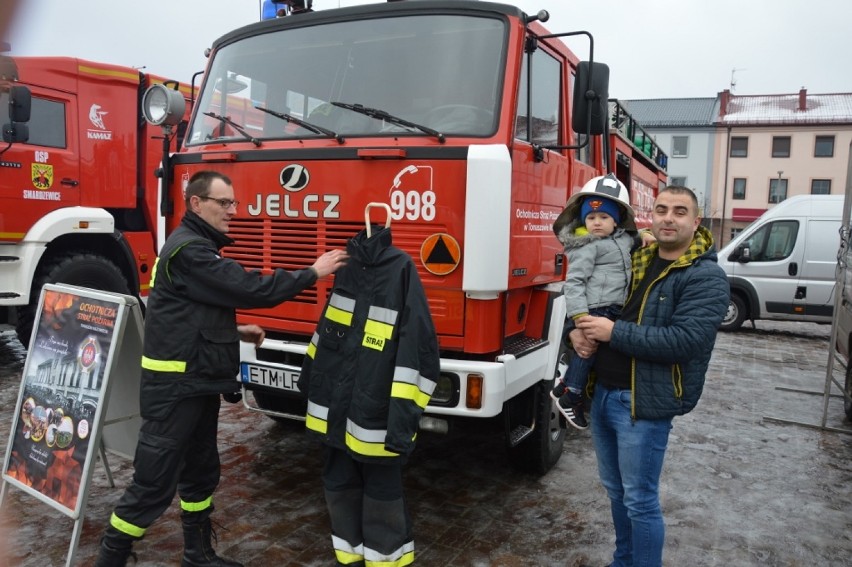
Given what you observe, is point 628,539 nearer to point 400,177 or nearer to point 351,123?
point 400,177

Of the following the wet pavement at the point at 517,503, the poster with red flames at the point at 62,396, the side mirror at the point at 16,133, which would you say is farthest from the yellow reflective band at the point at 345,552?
the side mirror at the point at 16,133

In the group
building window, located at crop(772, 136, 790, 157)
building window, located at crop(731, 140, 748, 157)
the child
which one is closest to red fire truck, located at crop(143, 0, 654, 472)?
the child

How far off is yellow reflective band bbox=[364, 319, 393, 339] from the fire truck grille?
0.76 m

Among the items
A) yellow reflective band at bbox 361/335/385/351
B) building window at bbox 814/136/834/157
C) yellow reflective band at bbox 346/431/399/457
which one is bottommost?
yellow reflective band at bbox 346/431/399/457

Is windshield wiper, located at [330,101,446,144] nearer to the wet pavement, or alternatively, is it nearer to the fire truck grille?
the fire truck grille

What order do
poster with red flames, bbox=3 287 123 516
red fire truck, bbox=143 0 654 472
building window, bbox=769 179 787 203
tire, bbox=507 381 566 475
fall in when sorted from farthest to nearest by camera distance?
1. building window, bbox=769 179 787 203
2. tire, bbox=507 381 566 475
3. red fire truck, bbox=143 0 654 472
4. poster with red flames, bbox=3 287 123 516

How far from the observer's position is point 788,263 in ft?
35.9

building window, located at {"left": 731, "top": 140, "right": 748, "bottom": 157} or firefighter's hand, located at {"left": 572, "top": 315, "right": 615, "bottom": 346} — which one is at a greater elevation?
building window, located at {"left": 731, "top": 140, "right": 748, "bottom": 157}

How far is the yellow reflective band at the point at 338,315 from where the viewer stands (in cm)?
293

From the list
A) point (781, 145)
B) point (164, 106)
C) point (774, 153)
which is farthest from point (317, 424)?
point (781, 145)

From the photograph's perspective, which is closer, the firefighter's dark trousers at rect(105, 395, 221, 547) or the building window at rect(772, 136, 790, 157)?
the firefighter's dark trousers at rect(105, 395, 221, 547)

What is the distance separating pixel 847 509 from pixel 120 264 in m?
7.41

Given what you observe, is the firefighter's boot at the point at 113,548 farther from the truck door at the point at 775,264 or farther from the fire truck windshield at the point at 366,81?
the truck door at the point at 775,264

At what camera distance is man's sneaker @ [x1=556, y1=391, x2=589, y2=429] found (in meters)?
3.11
